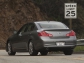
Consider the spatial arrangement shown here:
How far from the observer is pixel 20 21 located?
1583 inches

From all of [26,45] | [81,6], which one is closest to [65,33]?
[26,45]

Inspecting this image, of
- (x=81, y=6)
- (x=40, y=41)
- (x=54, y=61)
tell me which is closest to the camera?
(x=54, y=61)

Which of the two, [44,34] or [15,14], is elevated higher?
[44,34]

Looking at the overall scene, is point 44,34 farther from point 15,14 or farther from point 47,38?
point 15,14

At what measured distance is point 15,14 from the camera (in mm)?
40125

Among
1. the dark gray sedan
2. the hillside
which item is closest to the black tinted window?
the dark gray sedan

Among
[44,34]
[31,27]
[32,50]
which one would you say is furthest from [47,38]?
[31,27]

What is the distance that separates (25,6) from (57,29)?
73.6ft

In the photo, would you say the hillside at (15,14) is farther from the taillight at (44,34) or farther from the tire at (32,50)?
the taillight at (44,34)

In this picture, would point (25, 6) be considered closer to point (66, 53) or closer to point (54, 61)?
point (66, 53)

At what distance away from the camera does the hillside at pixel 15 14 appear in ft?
128

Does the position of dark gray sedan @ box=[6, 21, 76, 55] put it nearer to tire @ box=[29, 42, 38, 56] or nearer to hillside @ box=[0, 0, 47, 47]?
tire @ box=[29, 42, 38, 56]

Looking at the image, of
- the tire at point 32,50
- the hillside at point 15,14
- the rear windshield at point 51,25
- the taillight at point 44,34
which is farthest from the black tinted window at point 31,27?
the hillside at point 15,14

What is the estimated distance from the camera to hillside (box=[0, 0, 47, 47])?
39.1m
